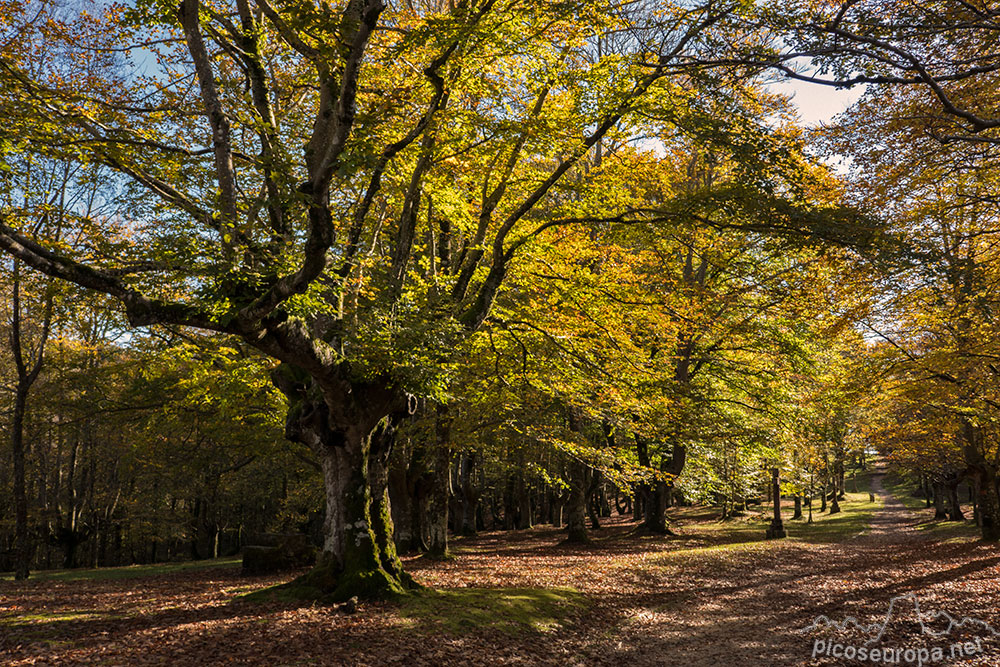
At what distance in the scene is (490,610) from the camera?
9695 mm

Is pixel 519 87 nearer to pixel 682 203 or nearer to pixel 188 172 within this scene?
pixel 682 203

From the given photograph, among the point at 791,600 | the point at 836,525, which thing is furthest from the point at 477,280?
the point at 836,525

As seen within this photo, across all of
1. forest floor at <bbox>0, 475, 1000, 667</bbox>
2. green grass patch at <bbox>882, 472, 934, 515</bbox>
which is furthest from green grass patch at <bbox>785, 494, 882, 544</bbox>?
forest floor at <bbox>0, 475, 1000, 667</bbox>

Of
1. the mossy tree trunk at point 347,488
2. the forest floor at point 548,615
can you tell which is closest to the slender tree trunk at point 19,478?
the forest floor at point 548,615

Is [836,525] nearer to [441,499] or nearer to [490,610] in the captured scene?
[441,499]

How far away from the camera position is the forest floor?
7.54m

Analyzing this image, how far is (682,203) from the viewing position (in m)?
9.12

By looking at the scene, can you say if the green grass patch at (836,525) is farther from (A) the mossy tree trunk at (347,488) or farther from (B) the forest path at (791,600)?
(A) the mossy tree trunk at (347,488)

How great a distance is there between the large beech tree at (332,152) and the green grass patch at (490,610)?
2.80ft

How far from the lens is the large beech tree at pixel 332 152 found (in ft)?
21.3

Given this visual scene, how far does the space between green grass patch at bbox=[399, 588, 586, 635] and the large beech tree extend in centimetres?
85

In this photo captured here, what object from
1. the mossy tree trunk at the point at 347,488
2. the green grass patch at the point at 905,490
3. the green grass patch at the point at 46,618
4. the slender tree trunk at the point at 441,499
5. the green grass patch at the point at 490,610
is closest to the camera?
the green grass patch at the point at 46,618

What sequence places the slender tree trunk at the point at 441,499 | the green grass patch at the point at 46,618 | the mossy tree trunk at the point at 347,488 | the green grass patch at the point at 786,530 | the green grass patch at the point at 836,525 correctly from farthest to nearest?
1. the green grass patch at the point at 836,525
2. the green grass patch at the point at 786,530
3. the slender tree trunk at the point at 441,499
4. the mossy tree trunk at the point at 347,488
5. the green grass patch at the point at 46,618

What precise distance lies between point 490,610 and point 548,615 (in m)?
1.13
